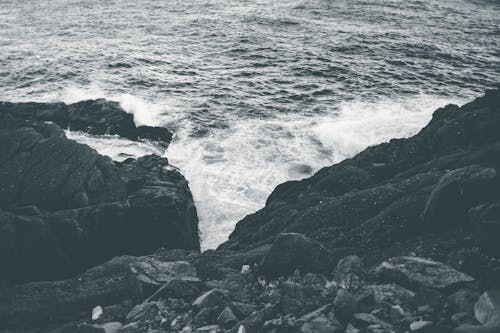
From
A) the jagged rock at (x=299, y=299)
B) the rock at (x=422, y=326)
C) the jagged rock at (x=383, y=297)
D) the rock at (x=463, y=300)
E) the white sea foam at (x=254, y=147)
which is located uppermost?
the rock at (x=463, y=300)

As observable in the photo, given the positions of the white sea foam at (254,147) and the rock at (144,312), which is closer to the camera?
the rock at (144,312)

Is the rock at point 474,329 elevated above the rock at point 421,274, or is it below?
above

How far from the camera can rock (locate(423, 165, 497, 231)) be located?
11.2 m

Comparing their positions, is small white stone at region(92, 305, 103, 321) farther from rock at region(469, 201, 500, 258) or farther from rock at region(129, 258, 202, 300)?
rock at region(469, 201, 500, 258)

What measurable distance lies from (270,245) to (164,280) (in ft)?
12.1

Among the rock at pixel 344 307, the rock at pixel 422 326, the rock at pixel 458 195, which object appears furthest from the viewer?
the rock at pixel 458 195

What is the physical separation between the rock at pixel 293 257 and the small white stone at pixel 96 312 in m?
4.41

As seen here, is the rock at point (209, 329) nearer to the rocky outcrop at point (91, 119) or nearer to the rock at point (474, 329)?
the rock at point (474, 329)

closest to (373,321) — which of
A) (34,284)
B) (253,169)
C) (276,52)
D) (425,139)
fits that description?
(34,284)

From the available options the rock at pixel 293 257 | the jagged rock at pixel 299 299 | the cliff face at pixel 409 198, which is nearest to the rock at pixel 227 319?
the jagged rock at pixel 299 299

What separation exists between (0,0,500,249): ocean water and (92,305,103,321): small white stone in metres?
8.76

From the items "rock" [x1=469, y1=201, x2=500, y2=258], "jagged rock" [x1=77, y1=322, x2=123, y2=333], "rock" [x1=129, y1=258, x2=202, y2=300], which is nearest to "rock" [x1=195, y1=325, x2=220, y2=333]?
"rock" [x1=129, y1=258, x2=202, y2=300]

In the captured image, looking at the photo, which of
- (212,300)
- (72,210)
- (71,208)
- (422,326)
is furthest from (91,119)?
(422,326)

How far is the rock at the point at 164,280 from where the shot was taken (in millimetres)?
10969
